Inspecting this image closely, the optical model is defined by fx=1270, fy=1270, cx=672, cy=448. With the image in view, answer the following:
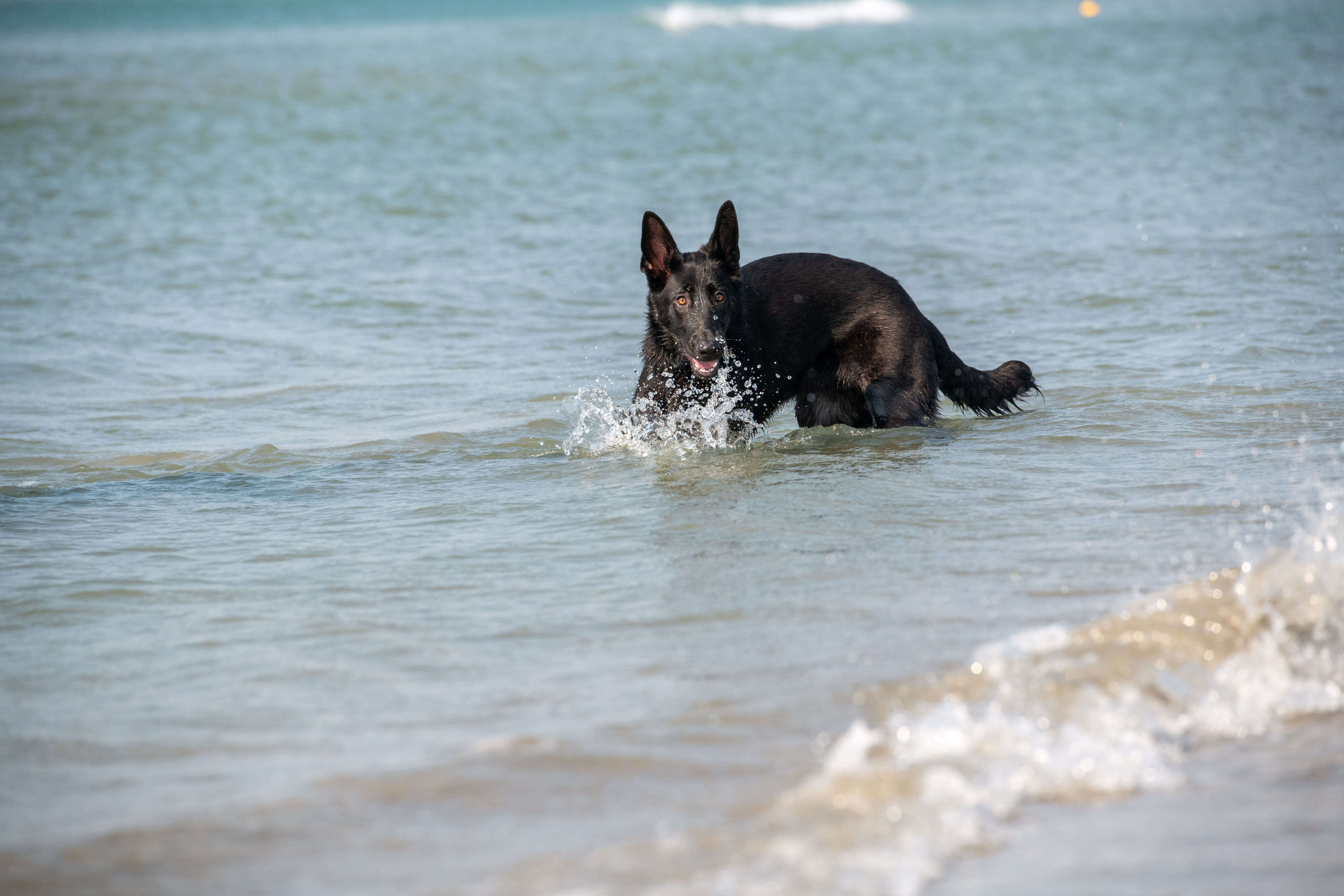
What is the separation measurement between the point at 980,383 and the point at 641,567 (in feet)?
8.95

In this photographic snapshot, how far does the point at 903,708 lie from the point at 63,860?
5.91ft

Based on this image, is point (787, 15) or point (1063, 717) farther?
point (787, 15)

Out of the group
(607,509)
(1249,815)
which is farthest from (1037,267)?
(1249,815)

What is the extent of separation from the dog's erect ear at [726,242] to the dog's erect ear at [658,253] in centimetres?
15

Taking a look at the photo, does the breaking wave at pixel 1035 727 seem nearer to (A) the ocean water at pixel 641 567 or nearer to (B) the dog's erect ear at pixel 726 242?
(A) the ocean water at pixel 641 567

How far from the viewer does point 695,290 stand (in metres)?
5.92

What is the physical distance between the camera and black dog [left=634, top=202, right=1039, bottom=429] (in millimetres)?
5988

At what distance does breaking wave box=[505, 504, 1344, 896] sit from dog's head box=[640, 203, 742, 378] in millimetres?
2743

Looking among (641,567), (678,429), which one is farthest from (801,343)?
(641,567)

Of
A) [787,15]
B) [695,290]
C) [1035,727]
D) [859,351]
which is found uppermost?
[787,15]

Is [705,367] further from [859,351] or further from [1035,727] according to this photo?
[1035,727]

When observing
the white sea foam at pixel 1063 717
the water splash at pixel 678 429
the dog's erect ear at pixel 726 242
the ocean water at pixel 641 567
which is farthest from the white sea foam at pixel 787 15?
the white sea foam at pixel 1063 717

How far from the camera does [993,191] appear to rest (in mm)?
13219

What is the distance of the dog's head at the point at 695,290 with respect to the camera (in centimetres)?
585
